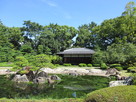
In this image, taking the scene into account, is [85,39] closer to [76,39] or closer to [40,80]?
[76,39]

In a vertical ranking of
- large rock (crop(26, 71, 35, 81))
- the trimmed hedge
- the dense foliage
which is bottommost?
large rock (crop(26, 71, 35, 81))

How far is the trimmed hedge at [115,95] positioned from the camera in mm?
3318

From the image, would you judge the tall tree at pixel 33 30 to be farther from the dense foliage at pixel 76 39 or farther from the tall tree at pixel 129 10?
the tall tree at pixel 129 10

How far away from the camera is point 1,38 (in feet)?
89.0

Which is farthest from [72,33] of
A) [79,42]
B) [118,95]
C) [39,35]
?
[118,95]

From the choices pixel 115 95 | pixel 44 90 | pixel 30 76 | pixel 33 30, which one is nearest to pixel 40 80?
pixel 30 76

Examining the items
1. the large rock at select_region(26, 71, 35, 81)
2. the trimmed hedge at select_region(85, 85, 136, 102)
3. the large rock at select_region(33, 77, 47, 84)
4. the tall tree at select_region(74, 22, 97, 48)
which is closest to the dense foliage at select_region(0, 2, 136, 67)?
the tall tree at select_region(74, 22, 97, 48)

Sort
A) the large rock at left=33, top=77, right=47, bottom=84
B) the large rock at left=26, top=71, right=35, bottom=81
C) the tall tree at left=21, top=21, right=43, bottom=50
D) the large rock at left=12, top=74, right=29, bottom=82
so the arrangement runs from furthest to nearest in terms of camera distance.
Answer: the tall tree at left=21, top=21, right=43, bottom=50 < the large rock at left=26, top=71, right=35, bottom=81 < the large rock at left=12, top=74, right=29, bottom=82 < the large rock at left=33, top=77, right=47, bottom=84

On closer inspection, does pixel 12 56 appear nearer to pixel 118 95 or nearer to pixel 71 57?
pixel 71 57

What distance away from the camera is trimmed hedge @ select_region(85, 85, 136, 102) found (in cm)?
332

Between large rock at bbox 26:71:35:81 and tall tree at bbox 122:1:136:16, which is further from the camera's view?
tall tree at bbox 122:1:136:16

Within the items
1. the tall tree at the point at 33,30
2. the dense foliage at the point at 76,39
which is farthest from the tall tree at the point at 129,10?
the tall tree at the point at 33,30

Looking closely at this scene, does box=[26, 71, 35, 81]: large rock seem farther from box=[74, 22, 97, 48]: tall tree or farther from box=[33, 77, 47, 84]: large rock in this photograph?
box=[74, 22, 97, 48]: tall tree

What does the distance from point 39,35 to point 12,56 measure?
711cm
